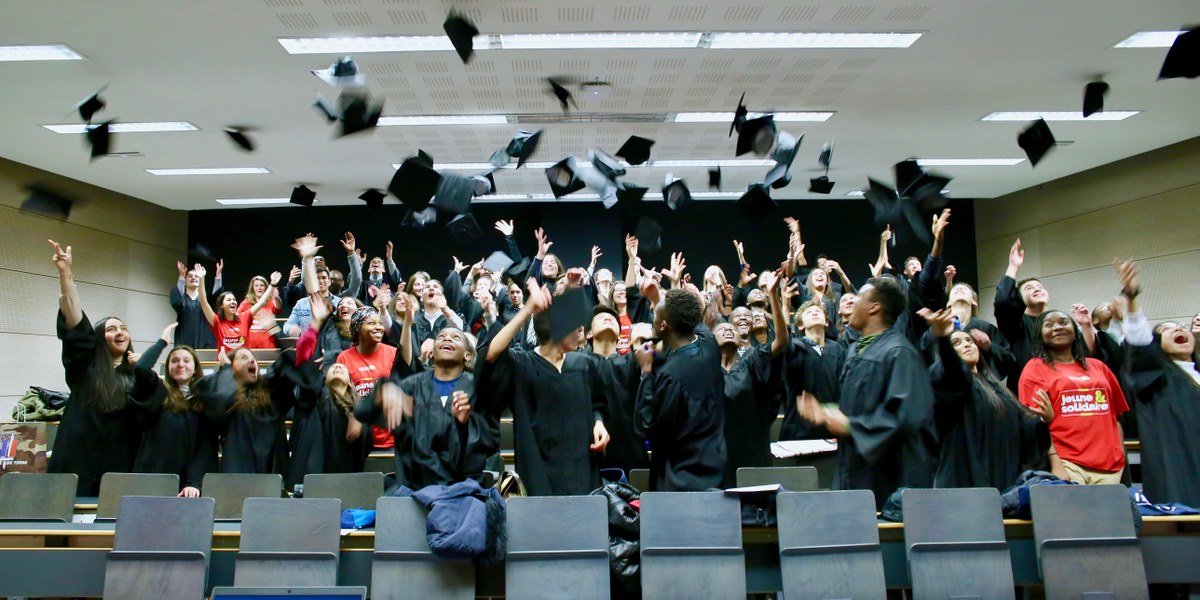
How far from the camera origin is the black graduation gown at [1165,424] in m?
4.05

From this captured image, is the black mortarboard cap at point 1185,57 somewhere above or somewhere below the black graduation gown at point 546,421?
above

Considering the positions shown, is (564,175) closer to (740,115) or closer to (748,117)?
(748,117)

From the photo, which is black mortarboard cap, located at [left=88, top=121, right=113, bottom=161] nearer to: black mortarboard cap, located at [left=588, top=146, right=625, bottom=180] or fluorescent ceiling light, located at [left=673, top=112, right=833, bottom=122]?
black mortarboard cap, located at [left=588, top=146, right=625, bottom=180]

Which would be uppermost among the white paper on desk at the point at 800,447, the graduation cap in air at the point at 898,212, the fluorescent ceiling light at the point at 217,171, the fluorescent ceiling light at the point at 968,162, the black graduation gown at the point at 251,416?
the fluorescent ceiling light at the point at 217,171

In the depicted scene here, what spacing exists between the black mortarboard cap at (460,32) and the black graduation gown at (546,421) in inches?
103

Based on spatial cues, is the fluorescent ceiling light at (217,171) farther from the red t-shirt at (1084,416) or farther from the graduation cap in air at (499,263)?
the red t-shirt at (1084,416)

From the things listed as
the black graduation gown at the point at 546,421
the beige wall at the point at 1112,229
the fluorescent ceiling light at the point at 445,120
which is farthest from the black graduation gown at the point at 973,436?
the beige wall at the point at 1112,229

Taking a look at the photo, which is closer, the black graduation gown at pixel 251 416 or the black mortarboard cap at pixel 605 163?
the black graduation gown at pixel 251 416

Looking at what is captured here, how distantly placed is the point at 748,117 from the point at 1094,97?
2935 mm

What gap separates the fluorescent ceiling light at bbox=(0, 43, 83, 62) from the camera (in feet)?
19.5

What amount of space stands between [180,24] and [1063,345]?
6.01 metres

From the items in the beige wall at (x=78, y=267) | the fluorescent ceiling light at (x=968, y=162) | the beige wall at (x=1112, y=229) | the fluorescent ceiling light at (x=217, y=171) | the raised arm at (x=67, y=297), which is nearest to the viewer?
the raised arm at (x=67, y=297)

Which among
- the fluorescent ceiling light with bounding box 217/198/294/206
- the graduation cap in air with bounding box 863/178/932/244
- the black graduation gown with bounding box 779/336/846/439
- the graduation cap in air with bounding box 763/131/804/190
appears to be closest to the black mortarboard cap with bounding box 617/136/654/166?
the graduation cap in air with bounding box 763/131/804/190

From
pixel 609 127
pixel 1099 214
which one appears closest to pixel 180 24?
pixel 609 127
